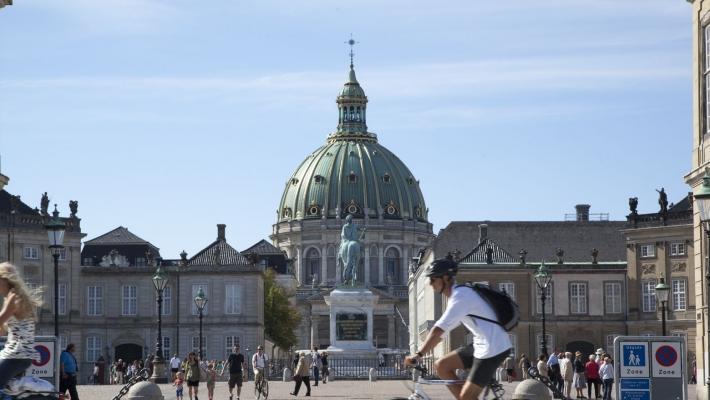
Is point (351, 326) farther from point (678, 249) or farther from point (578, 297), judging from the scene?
point (578, 297)

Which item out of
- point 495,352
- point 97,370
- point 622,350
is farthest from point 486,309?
point 97,370

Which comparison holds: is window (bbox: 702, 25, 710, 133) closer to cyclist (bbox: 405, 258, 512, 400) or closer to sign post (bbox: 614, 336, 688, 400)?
sign post (bbox: 614, 336, 688, 400)

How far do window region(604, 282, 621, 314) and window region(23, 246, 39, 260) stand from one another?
1358 inches

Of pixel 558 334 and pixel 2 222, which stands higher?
pixel 2 222

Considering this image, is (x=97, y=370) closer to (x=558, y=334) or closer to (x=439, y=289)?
(x=558, y=334)

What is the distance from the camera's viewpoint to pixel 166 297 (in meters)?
109

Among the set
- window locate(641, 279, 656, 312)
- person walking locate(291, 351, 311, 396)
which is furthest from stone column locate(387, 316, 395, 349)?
person walking locate(291, 351, 311, 396)

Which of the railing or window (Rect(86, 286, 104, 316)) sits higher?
window (Rect(86, 286, 104, 316))

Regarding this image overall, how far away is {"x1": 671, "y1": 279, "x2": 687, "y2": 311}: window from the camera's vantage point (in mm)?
94375

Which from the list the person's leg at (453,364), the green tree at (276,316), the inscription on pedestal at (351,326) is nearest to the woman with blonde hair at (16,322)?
the person's leg at (453,364)

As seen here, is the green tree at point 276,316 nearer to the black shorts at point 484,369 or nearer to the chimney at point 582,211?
the chimney at point 582,211

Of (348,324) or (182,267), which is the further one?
(182,267)

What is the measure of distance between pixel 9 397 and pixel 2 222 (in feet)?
270

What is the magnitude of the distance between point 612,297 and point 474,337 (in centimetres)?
9184
